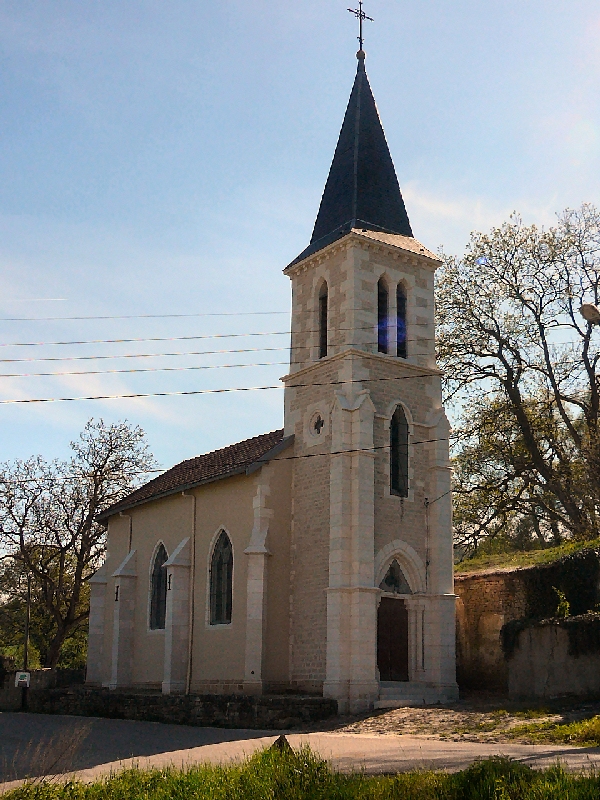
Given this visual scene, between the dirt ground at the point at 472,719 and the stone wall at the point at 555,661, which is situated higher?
the stone wall at the point at 555,661

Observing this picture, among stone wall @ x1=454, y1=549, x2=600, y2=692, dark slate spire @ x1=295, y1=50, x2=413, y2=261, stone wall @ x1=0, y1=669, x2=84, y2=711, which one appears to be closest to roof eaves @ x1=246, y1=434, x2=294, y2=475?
dark slate spire @ x1=295, y1=50, x2=413, y2=261

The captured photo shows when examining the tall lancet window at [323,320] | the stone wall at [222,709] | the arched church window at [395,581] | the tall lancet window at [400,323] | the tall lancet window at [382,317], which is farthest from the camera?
the tall lancet window at [323,320]

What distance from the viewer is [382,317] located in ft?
89.6

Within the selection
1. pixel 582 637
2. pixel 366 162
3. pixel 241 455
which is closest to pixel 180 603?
pixel 241 455

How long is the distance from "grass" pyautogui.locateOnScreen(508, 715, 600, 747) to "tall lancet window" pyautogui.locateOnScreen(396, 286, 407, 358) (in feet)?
41.2

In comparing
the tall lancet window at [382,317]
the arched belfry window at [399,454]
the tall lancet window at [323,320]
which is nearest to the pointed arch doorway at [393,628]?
the arched belfry window at [399,454]

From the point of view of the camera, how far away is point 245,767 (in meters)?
11.6

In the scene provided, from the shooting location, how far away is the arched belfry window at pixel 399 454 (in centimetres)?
2584

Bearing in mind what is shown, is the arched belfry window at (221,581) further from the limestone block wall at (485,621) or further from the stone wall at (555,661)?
the stone wall at (555,661)

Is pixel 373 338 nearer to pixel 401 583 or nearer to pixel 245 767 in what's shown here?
pixel 401 583

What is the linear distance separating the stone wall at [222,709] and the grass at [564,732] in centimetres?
565

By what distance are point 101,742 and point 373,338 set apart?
1331 centimetres

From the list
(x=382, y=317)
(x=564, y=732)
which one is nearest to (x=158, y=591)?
(x=382, y=317)

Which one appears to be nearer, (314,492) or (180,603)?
(314,492)
